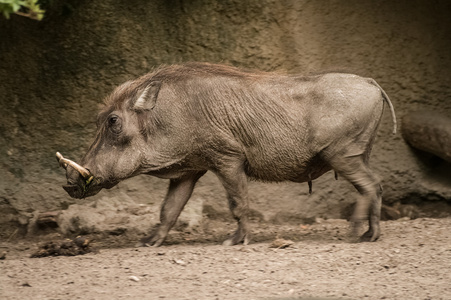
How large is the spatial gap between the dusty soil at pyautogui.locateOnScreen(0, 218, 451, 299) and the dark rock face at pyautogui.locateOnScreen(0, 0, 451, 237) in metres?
1.44

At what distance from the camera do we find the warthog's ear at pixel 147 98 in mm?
6090

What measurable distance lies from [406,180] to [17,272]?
433 cm

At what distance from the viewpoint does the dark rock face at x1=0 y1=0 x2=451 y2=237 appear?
286 inches

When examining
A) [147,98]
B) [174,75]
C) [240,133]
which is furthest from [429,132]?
[147,98]

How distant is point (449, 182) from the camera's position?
781cm

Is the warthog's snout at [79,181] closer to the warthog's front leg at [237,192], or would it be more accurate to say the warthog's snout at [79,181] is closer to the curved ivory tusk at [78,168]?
the curved ivory tusk at [78,168]

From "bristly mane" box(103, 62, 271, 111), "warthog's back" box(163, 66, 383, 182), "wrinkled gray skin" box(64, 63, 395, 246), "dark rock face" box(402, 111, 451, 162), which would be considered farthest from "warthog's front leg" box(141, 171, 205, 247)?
"dark rock face" box(402, 111, 451, 162)

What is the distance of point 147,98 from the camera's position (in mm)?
6113

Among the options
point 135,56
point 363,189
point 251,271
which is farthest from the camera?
point 135,56

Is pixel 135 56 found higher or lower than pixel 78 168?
higher

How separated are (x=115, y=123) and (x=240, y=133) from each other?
105 centimetres

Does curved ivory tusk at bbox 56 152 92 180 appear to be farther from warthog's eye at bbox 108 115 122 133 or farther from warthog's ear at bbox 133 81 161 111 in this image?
warthog's ear at bbox 133 81 161 111

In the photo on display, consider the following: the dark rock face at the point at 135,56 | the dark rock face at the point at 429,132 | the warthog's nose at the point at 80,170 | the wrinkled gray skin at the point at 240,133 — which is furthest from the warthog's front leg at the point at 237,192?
the dark rock face at the point at 429,132

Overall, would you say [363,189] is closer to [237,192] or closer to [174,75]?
[237,192]
